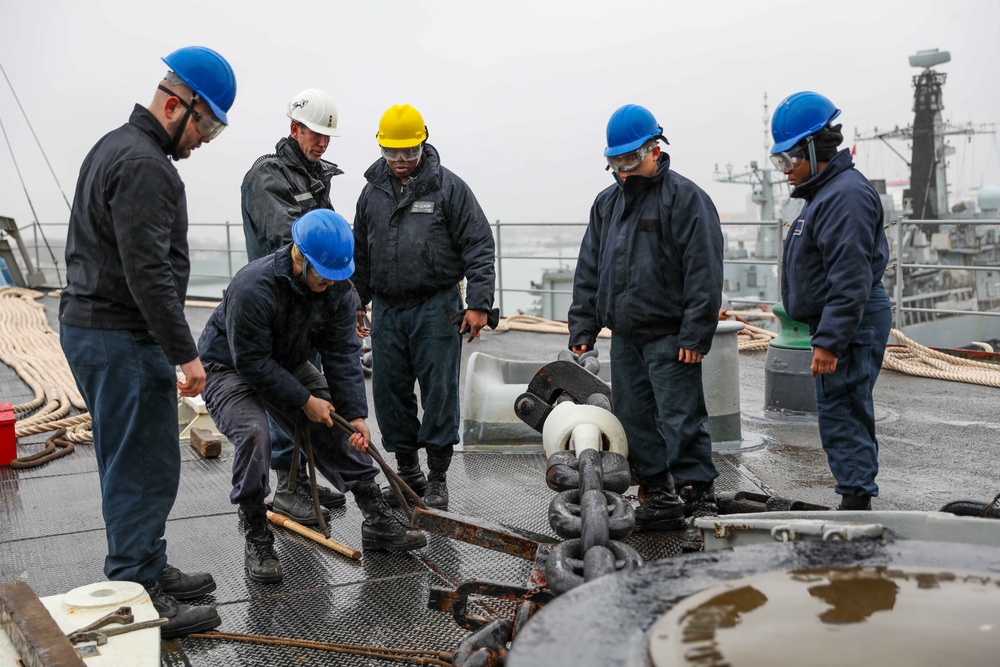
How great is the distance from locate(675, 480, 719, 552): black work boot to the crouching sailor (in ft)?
3.13

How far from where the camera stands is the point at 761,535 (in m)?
2.35

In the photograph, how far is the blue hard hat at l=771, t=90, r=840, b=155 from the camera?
3301mm

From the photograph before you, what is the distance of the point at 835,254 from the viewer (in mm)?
3197

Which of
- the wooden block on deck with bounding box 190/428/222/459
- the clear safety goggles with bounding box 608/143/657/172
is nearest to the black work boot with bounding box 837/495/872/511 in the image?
the clear safety goggles with bounding box 608/143/657/172

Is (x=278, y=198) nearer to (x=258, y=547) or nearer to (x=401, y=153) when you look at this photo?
(x=401, y=153)

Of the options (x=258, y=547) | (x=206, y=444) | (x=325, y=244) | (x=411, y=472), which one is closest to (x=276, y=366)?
(x=325, y=244)

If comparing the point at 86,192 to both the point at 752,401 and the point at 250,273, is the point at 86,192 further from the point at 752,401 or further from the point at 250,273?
the point at 752,401

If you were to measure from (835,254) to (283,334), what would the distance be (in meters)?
1.93

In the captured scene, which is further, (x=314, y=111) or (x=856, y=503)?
(x=314, y=111)

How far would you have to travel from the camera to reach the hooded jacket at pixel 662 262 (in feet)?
11.0

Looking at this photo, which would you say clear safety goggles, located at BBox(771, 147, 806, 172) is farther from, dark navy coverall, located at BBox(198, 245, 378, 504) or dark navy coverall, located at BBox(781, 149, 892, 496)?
dark navy coverall, located at BBox(198, 245, 378, 504)

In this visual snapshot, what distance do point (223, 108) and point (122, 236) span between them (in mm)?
504

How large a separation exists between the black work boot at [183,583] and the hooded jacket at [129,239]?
70 cm

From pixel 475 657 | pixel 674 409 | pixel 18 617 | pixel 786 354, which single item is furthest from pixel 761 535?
pixel 786 354
